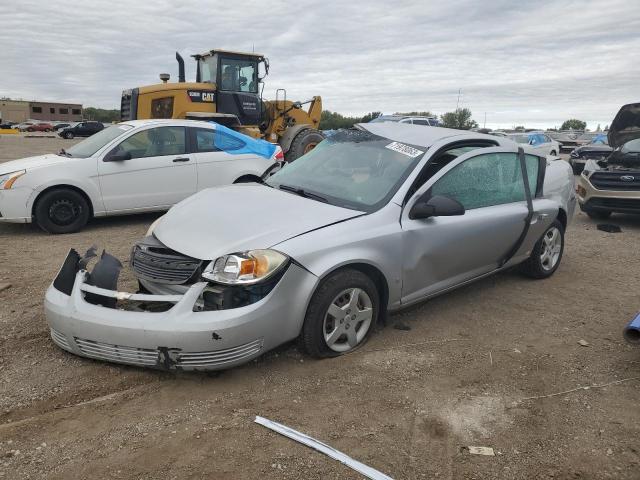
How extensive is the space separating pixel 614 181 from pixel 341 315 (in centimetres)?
685

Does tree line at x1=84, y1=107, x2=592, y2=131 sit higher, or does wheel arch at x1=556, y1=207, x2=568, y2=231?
tree line at x1=84, y1=107, x2=592, y2=131

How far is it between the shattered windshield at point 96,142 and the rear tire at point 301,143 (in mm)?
6120

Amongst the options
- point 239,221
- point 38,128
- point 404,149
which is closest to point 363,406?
point 239,221

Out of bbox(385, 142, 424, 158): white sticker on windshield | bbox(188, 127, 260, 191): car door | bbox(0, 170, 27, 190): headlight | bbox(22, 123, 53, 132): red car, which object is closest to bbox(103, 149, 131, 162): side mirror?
bbox(188, 127, 260, 191): car door

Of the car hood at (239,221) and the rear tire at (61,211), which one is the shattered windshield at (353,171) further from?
the rear tire at (61,211)

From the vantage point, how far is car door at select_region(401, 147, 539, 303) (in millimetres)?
3805

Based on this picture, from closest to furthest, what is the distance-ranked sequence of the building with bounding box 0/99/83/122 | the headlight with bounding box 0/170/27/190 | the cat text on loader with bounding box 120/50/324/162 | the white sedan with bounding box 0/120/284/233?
the headlight with bounding box 0/170/27/190 → the white sedan with bounding box 0/120/284/233 → the cat text on loader with bounding box 120/50/324/162 → the building with bounding box 0/99/83/122

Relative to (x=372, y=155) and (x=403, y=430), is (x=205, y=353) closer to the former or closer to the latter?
(x=403, y=430)

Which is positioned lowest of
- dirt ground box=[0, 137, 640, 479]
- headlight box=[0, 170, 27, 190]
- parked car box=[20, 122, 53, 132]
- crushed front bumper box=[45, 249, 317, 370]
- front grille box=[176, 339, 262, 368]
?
dirt ground box=[0, 137, 640, 479]

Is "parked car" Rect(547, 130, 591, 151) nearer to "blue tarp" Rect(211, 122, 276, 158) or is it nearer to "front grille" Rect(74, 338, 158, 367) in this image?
"blue tarp" Rect(211, 122, 276, 158)

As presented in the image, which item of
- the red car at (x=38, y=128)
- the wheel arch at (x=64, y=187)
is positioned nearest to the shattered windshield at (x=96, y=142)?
the wheel arch at (x=64, y=187)

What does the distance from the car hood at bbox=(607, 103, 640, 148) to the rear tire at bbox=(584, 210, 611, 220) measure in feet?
4.70

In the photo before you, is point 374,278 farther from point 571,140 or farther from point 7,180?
point 571,140

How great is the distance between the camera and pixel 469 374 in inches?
134
